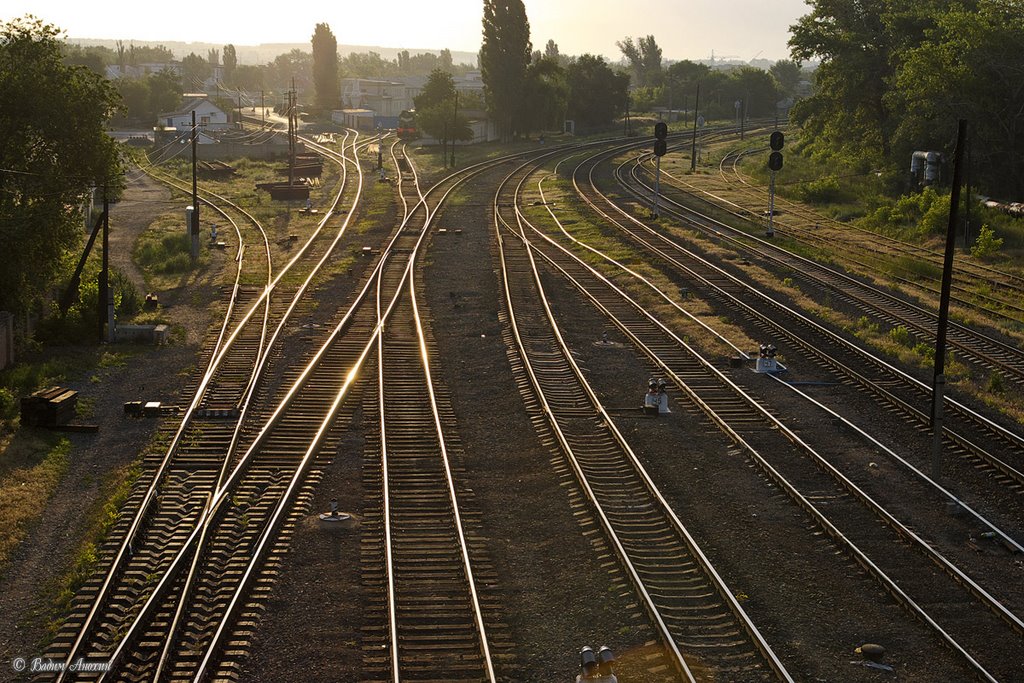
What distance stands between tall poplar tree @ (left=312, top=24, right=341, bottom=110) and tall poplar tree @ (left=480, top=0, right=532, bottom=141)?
63.5 m

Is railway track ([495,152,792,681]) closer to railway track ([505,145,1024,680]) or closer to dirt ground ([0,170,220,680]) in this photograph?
railway track ([505,145,1024,680])

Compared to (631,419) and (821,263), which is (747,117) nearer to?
(821,263)

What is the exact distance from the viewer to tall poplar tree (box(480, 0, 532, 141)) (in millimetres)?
81438

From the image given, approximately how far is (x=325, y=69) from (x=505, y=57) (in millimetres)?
67220

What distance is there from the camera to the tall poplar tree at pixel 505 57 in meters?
81.4

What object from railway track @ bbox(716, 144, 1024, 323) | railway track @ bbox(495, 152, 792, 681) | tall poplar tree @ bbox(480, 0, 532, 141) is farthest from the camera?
tall poplar tree @ bbox(480, 0, 532, 141)

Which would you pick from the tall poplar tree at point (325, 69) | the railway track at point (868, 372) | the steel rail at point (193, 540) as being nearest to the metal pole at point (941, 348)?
the railway track at point (868, 372)

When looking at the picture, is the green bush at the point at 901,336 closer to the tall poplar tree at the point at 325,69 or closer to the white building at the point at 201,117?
the white building at the point at 201,117

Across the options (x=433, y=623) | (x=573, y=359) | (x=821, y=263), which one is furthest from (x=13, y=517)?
(x=821, y=263)

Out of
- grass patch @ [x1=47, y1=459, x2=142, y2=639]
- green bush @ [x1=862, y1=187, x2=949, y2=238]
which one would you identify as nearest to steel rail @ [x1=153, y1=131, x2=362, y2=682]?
grass patch @ [x1=47, y1=459, x2=142, y2=639]

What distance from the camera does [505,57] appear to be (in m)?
83.4

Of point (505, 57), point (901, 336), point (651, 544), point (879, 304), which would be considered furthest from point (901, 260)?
point (505, 57)

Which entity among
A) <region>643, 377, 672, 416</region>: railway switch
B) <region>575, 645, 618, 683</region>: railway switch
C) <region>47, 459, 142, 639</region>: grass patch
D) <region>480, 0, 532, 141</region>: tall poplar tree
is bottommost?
<region>47, 459, 142, 639</region>: grass patch

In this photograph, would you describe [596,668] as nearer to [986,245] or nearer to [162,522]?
[162,522]
